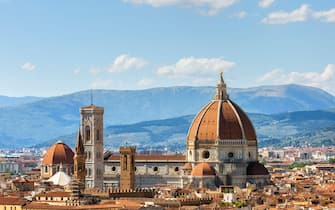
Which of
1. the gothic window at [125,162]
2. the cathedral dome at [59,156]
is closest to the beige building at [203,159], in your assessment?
the gothic window at [125,162]

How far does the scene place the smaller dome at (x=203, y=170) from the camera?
10725 cm

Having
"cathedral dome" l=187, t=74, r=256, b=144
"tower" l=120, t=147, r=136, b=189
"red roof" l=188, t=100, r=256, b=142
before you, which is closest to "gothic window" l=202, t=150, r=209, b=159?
"cathedral dome" l=187, t=74, r=256, b=144

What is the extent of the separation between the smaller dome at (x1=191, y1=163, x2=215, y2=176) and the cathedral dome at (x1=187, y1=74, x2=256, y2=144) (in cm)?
395

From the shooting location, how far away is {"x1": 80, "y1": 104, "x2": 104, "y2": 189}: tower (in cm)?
11362

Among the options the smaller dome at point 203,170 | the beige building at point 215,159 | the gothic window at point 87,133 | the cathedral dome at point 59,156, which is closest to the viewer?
the smaller dome at point 203,170

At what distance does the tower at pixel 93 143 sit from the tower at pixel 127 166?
8967 mm

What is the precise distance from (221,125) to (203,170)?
597 centimetres

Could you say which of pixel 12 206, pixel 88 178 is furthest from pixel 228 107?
pixel 12 206

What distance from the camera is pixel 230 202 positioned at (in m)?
81.6

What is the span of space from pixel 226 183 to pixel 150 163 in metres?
9.95

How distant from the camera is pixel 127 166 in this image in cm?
10450

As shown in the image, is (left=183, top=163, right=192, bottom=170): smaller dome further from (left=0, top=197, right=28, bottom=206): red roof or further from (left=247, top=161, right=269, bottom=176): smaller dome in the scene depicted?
(left=0, top=197, right=28, bottom=206): red roof

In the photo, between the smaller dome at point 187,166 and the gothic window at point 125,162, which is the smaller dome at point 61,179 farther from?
the smaller dome at point 187,166

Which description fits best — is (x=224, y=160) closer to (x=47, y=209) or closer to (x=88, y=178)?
(x=88, y=178)
